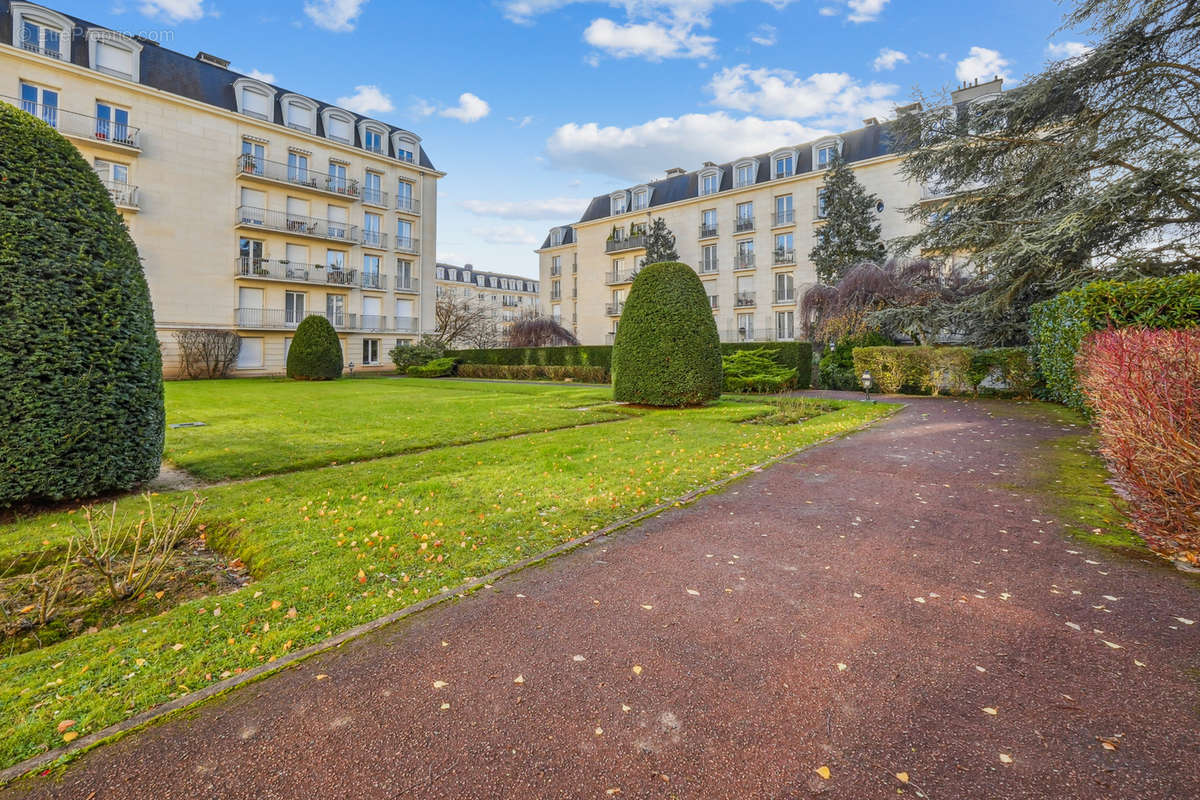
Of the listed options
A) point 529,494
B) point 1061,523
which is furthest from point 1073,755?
point 529,494

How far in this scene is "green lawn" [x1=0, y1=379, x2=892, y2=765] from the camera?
2.25 meters

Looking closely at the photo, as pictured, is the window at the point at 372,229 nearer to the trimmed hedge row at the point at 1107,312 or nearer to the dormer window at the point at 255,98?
the dormer window at the point at 255,98

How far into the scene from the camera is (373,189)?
31.9 metres

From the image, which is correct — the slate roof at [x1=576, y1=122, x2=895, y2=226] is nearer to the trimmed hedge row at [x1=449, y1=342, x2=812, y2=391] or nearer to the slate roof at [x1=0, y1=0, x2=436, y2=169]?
the trimmed hedge row at [x1=449, y1=342, x2=812, y2=391]

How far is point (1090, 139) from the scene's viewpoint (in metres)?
12.1

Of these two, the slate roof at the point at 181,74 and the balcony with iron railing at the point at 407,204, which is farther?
the balcony with iron railing at the point at 407,204

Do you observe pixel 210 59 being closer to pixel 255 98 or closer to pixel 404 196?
pixel 255 98

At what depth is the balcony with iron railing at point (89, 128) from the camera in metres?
22.2

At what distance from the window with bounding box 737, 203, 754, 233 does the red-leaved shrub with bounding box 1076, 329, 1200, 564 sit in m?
31.7

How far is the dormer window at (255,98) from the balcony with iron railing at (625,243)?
21.9 meters

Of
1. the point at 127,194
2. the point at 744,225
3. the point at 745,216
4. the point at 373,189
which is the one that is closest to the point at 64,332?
the point at 127,194

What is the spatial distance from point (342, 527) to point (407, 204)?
111 feet

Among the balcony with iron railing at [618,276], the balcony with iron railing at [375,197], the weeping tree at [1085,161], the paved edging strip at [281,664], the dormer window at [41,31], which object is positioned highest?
the dormer window at [41,31]

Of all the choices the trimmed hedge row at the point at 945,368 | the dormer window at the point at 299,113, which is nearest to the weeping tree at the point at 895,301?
the trimmed hedge row at the point at 945,368
